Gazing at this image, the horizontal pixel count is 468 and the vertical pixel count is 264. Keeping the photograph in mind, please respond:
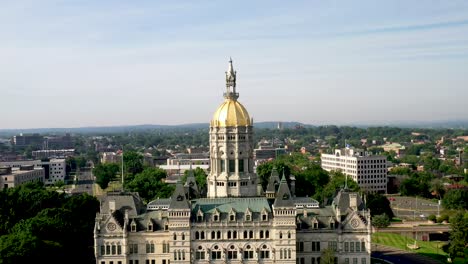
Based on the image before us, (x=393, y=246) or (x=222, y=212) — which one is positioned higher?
(x=222, y=212)

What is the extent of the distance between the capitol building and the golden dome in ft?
46.3

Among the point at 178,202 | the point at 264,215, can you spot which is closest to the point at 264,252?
the point at 264,215

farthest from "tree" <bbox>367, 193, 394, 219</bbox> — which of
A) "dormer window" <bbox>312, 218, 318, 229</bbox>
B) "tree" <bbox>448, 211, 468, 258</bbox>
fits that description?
"dormer window" <bbox>312, 218, 318, 229</bbox>

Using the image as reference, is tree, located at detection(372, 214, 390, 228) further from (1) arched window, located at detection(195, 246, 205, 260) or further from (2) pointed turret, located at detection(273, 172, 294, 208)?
(1) arched window, located at detection(195, 246, 205, 260)

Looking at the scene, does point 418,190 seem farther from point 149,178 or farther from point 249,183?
point 249,183

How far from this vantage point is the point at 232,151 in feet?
360

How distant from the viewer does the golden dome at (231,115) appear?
10919 centimetres

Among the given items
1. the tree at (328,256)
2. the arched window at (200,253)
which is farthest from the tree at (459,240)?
the arched window at (200,253)

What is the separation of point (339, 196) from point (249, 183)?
17010 mm

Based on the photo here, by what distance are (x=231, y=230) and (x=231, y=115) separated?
23.2 metres

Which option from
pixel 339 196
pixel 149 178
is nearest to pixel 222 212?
pixel 339 196

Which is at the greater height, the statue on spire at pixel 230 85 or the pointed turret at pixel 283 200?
the statue on spire at pixel 230 85

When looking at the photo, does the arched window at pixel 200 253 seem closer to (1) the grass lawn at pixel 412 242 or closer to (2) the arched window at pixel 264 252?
(2) the arched window at pixel 264 252

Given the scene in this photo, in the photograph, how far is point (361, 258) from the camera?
9981 cm
